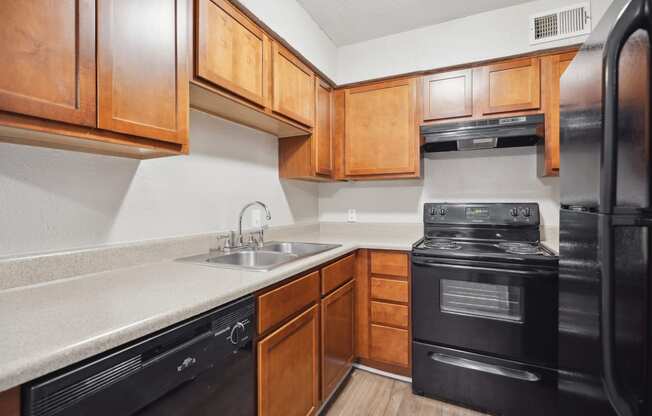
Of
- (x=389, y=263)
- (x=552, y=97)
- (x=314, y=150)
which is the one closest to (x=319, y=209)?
(x=314, y=150)

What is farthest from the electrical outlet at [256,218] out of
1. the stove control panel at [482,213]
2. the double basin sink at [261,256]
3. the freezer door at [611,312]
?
the freezer door at [611,312]

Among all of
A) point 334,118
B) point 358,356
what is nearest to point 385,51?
point 334,118

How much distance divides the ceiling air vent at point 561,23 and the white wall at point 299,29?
4.57 feet

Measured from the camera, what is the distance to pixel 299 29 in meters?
2.00

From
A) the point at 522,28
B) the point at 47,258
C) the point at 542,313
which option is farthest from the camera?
the point at 522,28

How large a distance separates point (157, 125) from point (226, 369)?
34.8 inches

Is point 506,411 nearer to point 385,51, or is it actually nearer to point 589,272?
point 589,272

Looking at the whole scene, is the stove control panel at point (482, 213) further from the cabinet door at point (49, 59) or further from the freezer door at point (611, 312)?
the cabinet door at point (49, 59)

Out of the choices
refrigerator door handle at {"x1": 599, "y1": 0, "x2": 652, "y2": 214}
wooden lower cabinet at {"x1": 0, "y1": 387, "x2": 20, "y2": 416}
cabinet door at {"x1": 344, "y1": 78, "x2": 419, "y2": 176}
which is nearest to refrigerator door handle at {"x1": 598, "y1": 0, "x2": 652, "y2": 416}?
refrigerator door handle at {"x1": 599, "y1": 0, "x2": 652, "y2": 214}

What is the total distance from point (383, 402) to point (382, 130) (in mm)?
1880

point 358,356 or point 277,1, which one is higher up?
point 277,1

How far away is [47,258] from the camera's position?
3.49ft

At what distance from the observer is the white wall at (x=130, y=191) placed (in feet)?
3.40

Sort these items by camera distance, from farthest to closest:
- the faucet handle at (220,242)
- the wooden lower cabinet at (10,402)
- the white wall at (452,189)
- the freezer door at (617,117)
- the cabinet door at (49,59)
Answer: the white wall at (452,189) → the faucet handle at (220,242) → the cabinet door at (49,59) → the freezer door at (617,117) → the wooden lower cabinet at (10,402)
